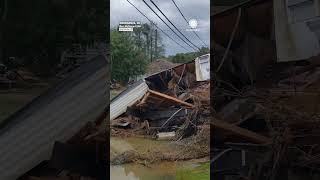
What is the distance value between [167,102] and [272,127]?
0.83 metres

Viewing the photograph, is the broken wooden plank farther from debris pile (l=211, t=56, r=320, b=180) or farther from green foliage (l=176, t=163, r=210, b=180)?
green foliage (l=176, t=163, r=210, b=180)

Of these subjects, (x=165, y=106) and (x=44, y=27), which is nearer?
(x=165, y=106)

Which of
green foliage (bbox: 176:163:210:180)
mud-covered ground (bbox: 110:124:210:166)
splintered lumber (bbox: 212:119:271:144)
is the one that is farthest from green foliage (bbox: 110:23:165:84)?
green foliage (bbox: 176:163:210:180)

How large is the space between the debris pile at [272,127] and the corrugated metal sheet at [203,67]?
13 cm

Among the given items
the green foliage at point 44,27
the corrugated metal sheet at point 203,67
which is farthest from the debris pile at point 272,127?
the green foliage at point 44,27

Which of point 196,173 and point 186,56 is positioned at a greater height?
point 186,56

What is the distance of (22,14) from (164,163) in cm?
163

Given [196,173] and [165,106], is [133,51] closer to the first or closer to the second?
[165,106]

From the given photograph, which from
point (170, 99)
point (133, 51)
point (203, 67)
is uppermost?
point (133, 51)

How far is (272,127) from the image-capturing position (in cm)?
363

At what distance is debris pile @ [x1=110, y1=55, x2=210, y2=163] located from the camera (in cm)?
360

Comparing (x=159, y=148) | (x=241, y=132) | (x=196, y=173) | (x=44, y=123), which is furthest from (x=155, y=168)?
(x=44, y=123)

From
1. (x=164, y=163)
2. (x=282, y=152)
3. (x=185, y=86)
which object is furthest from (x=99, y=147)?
(x=282, y=152)

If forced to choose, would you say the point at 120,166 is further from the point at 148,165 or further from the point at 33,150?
the point at 33,150
